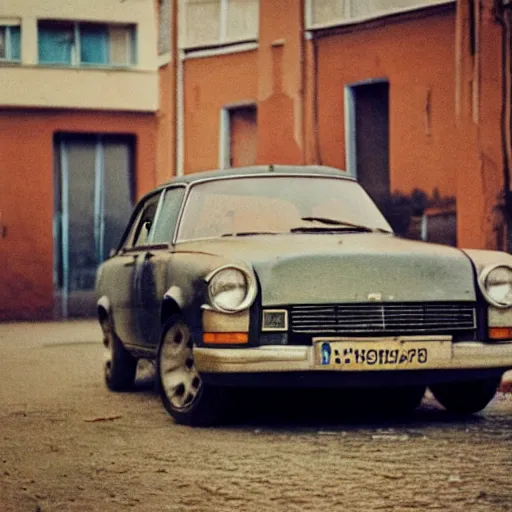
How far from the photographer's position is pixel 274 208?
872 cm

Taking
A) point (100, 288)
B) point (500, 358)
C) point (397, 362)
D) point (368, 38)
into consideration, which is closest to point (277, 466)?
point (397, 362)

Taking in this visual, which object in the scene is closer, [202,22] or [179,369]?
[179,369]

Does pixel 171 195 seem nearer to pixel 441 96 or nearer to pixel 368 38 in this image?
pixel 441 96

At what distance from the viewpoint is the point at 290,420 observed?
8195mm

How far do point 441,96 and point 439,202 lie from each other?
132 centimetres

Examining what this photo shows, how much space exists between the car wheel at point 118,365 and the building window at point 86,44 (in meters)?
16.0

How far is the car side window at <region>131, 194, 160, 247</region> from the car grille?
2.35 meters

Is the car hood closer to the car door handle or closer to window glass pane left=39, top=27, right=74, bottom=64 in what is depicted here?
the car door handle

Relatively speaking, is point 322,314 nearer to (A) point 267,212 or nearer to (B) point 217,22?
(A) point 267,212

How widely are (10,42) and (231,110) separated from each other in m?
5.45

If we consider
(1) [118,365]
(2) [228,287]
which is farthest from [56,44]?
(2) [228,287]

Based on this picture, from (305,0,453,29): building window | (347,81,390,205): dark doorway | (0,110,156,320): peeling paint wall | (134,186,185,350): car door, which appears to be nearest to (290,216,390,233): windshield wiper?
(134,186,185,350): car door

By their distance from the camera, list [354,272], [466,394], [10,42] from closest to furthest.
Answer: [354,272]
[466,394]
[10,42]

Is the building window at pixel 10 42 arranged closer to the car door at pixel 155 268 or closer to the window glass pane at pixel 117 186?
the window glass pane at pixel 117 186
